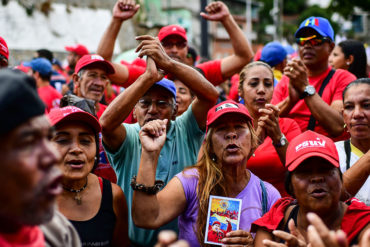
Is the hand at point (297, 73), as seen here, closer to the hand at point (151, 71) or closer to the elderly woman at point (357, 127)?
the elderly woman at point (357, 127)

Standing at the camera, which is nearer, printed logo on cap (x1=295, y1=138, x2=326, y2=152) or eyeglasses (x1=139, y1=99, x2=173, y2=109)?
printed logo on cap (x1=295, y1=138, x2=326, y2=152)

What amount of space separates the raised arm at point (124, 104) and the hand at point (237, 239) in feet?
3.84

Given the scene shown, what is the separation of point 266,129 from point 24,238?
2.56 metres

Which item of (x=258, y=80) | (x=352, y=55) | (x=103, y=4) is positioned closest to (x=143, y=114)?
(x=258, y=80)

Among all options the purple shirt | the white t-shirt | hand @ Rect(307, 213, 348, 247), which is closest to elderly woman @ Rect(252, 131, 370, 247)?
the purple shirt

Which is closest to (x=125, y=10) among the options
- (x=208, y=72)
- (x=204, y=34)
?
(x=208, y=72)

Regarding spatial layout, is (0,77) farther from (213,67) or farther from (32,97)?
(213,67)

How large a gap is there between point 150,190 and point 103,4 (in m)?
18.9

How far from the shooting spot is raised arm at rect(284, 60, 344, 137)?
3920mm

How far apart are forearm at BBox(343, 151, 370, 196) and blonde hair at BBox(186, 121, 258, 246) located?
0.74 metres

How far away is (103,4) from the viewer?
66.6ft

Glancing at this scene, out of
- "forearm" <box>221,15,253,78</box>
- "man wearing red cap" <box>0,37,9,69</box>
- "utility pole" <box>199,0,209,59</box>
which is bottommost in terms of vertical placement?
"man wearing red cap" <box>0,37,9,69</box>

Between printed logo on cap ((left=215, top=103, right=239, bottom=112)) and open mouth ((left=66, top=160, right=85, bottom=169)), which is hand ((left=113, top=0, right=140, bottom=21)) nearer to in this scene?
printed logo on cap ((left=215, top=103, right=239, bottom=112))

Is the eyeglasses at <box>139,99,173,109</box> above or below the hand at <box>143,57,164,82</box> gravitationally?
below
